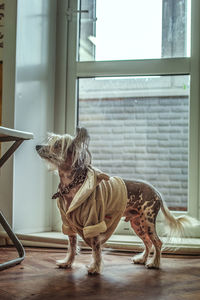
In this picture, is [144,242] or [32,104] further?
[32,104]

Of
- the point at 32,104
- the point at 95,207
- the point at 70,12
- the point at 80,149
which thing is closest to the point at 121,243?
the point at 95,207

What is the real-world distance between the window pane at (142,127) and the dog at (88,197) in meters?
0.63

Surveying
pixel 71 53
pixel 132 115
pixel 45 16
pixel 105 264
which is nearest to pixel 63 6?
pixel 45 16

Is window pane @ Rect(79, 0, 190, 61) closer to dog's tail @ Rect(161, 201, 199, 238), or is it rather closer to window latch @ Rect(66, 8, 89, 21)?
window latch @ Rect(66, 8, 89, 21)

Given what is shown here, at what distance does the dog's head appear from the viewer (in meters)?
1.47

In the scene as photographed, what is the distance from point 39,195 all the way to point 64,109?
52 cm

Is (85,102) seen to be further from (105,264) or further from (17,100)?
(105,264)

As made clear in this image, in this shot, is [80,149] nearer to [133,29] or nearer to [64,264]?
[64,264]

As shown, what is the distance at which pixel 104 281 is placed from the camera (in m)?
1.38

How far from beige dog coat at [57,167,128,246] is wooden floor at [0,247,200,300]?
16cm

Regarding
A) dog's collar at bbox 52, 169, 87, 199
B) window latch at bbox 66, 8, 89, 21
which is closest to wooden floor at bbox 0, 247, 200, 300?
dog's collar at bbox 52, 169, 87, 199

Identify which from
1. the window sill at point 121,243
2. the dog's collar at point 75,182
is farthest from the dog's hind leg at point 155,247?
the dog's collar at point 75,182

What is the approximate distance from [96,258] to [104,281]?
0.12m

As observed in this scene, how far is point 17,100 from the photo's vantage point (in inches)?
79.0
